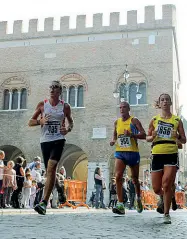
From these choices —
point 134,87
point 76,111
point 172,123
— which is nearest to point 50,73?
point 76,111

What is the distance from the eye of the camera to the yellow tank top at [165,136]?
5574 millimetres

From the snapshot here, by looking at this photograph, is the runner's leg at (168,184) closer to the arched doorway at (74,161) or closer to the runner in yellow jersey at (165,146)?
the runner in yellow jersey at (165,146)

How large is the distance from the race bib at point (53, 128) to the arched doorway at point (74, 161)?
18.7 metres

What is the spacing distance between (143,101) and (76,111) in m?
3.85

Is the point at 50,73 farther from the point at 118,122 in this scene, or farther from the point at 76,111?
the point at 118,122

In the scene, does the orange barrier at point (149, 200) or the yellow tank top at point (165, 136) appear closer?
the yellow tank top at point (165, 136)

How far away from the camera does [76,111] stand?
24.1 metres

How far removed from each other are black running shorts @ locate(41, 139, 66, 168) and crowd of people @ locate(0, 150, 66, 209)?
4.43m

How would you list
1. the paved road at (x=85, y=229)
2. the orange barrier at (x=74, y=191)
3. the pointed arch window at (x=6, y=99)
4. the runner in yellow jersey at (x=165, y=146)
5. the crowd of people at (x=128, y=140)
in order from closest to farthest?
the paved road at (x=85, y=229) < the runner in yellow jersey at (x=165, y=146) < the crowd of people at (x=128, y=140) < the orange barrier at (x=74, y=191) < the pointed arch window at (x=6, y=99)

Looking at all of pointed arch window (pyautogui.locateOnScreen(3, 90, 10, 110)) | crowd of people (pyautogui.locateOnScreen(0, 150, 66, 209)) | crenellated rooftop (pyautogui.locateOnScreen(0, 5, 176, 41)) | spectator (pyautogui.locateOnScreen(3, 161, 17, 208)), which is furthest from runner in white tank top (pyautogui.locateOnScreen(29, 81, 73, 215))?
pointed arch window (pyautogui.locateOnScreen(3, 90, 10, 110))

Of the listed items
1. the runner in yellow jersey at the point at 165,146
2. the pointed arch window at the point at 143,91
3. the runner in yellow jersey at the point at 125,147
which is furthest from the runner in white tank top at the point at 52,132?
the pointed arch window at the point at 143,91

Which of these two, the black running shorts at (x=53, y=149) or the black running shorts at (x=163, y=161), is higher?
the black running shorts at (x=53, y=149)

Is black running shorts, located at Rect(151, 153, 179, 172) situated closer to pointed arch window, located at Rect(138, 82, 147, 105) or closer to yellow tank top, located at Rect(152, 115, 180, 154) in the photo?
yellow tank top, located at Rect(152, 115, 180, 154)

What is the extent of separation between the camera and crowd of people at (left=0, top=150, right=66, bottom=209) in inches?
452
